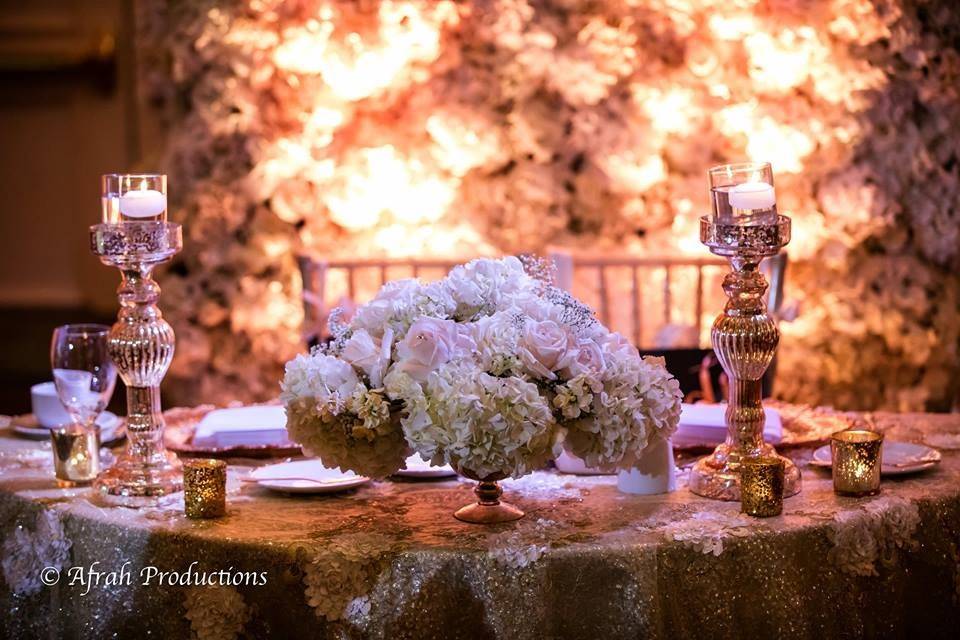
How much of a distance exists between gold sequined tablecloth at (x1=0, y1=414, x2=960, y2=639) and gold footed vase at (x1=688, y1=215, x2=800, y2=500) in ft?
0.15

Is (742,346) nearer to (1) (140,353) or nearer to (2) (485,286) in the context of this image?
(2) (485,286)

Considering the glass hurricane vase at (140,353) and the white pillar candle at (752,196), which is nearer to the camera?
the white pillar candle at (752,196)

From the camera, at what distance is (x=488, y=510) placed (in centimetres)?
181

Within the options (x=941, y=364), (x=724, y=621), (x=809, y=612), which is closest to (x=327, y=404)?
(x=724, y=621)

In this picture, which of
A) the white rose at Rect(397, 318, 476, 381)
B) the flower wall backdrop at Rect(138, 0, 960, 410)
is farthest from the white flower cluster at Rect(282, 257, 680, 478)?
the flower wall backdrop at Rect(138, 0, 960, 410)

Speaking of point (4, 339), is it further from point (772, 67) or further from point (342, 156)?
point (772, 67)

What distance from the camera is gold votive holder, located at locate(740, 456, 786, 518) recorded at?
1.78 metres

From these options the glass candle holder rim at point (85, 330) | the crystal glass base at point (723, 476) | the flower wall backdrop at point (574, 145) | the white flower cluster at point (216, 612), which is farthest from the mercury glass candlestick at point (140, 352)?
the flower wall backdrop at point (574, 145)

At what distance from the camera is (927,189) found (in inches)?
162

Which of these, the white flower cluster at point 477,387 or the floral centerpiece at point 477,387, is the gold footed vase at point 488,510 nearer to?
the floral centerpiece at point 477,387

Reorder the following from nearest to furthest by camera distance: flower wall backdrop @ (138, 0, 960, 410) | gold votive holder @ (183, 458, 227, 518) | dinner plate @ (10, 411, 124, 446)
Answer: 1. gold votive holder @ (183, 458, 227, 518)
2. dinner plate @ (10, 411, 124, 446)
3. flower wall backdrop @ (138, 0, 960, 410)

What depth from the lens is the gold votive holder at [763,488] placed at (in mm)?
1783

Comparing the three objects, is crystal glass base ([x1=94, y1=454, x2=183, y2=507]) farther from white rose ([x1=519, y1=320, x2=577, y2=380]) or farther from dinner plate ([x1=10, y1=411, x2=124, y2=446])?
white rose ([x1=519, y1=320, x2=577, y2=380])

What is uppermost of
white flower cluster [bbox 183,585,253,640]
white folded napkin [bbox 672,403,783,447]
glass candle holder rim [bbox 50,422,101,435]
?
glass candle holder rim [bbox 50,422,101,435]
